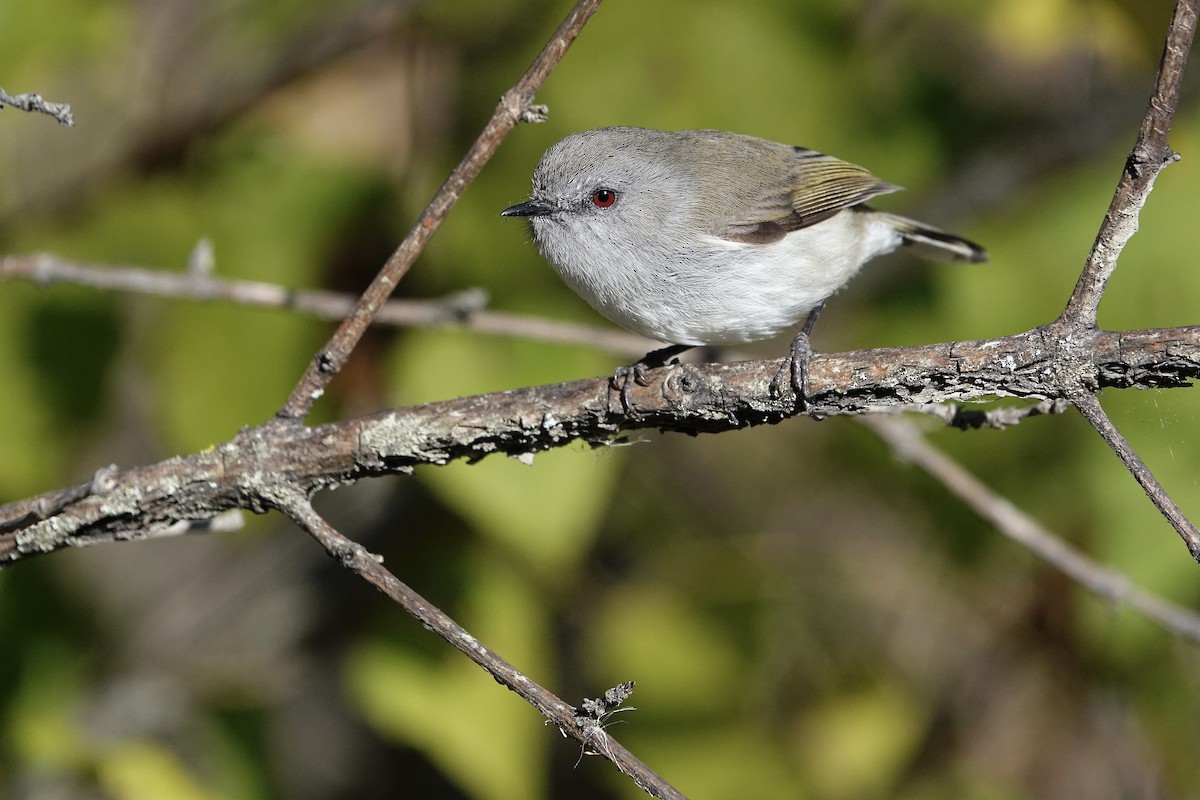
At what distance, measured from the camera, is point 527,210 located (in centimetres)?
315

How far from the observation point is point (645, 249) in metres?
3.12

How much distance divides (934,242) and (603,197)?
44.9 inches

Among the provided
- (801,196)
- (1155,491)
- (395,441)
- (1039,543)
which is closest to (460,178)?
(395,441)

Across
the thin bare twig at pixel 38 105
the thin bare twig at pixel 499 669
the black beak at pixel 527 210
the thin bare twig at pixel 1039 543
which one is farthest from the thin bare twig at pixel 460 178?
the thin bare twig at pixel 1039 543

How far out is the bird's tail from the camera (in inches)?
133

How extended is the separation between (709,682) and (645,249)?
4.92 feet

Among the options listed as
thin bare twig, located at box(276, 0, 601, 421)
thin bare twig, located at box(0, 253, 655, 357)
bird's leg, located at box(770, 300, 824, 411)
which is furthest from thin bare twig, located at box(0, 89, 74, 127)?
bird's leg, located at box(770, 300, 824, 411)

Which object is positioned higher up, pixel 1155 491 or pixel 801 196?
pixel 801 196

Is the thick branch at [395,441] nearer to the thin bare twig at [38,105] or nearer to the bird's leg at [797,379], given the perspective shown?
the bird's leg at [797,379]

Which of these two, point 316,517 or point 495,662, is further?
point 316,517

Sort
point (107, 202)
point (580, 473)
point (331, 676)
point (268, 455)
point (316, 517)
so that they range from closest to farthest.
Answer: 1. point (316, 517)
2. point (268, 455)
3. point (580, 473)
4. point (107, 202)
5. point (331, 676)

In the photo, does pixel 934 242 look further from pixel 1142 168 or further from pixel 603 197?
pixel 1142 168

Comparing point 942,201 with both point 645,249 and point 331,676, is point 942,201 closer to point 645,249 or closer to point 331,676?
point 645,249

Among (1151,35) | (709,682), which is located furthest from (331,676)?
(1151,35)
